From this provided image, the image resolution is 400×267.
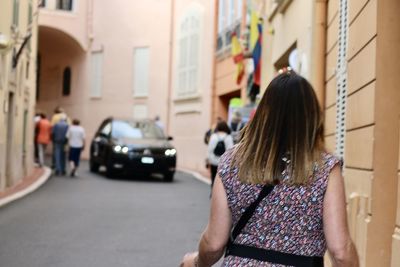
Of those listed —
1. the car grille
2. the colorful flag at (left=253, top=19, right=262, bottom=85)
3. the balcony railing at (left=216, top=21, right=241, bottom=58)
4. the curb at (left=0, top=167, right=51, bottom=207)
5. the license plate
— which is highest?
the balcony railing at (left=216, top=21, right=241, bottom=58)

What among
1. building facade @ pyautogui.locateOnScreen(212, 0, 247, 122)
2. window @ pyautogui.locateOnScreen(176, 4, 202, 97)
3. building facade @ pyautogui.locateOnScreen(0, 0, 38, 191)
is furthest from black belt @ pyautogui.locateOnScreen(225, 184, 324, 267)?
window @ pyautogui.locateOnScreen(176, 4, 202, 97)

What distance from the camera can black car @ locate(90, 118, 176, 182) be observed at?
739 inches

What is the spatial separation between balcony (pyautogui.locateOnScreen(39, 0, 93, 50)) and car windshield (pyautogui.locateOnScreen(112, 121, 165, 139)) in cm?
1117

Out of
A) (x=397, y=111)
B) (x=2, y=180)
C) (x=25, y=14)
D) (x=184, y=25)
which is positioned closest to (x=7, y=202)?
(x=2, y=180)

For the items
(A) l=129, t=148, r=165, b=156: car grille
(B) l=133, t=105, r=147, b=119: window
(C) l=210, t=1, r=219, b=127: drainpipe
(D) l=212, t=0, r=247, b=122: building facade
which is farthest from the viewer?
(B) l=133, t=105, r=147, b=119: window

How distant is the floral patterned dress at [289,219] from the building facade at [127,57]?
25.1 m

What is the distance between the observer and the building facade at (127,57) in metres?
28.8

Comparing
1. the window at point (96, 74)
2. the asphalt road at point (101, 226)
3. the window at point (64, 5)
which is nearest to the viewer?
the asphalt road at point (101, 226)

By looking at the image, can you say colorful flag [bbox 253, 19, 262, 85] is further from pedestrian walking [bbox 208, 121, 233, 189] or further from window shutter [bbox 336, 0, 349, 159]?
window shutter [bbox 336, 0, 349, 159]

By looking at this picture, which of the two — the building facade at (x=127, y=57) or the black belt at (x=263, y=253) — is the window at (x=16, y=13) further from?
the black belt at (x=263, y=253)

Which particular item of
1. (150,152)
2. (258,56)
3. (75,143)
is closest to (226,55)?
(258,56)

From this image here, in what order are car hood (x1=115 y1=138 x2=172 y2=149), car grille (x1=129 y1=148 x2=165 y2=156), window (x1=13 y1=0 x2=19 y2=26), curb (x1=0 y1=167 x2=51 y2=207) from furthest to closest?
car hood (x1=115 y1=138 x2=172 y2=149) → car grille (x1=129 y1=148 x2=165 y2=156) → window (x1=13 y1=0 x2=19 y2=26) → curb (x1=0 y1=167 x2=51 y2=207)

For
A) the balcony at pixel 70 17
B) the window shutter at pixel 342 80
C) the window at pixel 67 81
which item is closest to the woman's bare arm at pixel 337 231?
the window shutter at pixel 342 80

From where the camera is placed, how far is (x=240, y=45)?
2069cm
